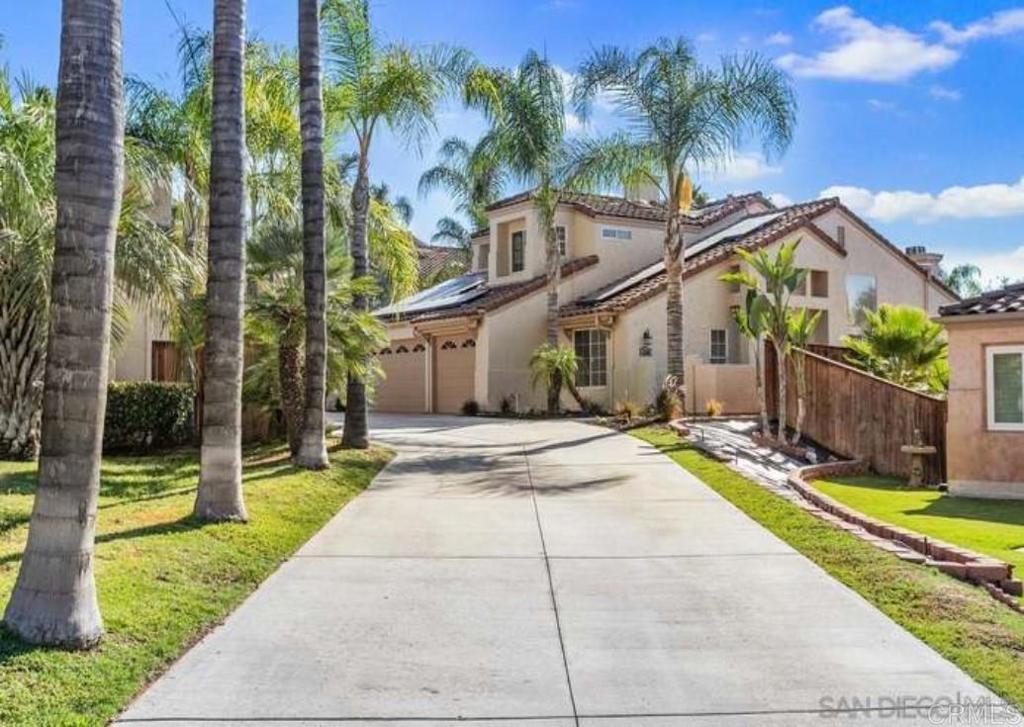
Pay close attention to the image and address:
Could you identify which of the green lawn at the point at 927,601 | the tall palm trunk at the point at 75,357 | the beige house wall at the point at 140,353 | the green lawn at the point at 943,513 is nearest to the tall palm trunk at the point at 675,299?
the green lawn at the point at 943,513

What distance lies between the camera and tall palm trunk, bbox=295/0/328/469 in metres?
12.7

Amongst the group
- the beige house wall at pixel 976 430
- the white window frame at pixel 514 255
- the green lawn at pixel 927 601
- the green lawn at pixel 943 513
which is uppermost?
the white window frame at pixel 514 255

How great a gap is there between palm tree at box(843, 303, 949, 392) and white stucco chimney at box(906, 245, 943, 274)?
13.9 m

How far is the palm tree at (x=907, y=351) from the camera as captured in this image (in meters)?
19.6

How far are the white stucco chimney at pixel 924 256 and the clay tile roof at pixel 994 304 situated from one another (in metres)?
19.8

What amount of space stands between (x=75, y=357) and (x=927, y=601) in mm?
5925

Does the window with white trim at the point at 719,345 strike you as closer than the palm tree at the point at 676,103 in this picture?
No

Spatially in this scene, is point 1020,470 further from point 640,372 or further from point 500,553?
point 640,372

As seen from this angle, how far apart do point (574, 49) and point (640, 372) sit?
8.62m

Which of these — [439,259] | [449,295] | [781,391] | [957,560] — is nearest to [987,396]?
[781,391]

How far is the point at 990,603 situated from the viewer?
6.57 m

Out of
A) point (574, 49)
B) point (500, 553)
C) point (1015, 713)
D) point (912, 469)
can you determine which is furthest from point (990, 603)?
point (574, 49)

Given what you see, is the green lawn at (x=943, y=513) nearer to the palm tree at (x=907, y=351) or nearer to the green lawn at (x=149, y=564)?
the palm tree at (x=907, y=351)

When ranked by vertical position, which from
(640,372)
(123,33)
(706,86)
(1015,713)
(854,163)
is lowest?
(1015,713)
